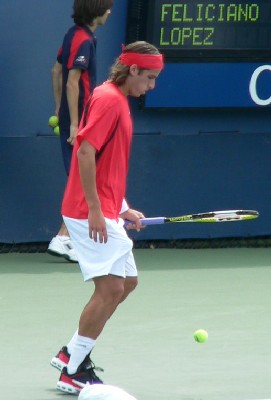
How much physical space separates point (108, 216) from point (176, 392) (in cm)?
82

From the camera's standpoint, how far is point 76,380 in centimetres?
596

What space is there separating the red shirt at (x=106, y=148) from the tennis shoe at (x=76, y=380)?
2.25 feet

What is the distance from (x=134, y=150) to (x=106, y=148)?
3.79 m

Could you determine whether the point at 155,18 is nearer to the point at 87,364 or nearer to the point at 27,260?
the point at 27,260

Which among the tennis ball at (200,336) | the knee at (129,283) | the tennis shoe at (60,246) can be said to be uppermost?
the knee at (129,283)

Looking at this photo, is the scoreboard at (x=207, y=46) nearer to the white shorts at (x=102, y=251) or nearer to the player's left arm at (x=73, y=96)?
the player's left arm at (x=73, y=96)

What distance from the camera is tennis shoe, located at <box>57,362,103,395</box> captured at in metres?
5.95

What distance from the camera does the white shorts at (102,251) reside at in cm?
589

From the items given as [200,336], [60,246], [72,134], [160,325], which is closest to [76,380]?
[200,336]

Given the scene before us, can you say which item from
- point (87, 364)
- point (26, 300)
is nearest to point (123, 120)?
point (87, 364)

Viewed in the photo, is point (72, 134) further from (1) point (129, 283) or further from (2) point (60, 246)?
(1) point (129, 283)

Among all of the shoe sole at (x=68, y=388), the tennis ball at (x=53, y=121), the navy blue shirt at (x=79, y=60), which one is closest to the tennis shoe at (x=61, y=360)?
the shoe sole at (x=68, y=388)

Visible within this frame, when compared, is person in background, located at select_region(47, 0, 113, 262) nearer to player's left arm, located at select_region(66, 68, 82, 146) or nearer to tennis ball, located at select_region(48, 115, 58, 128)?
player's left arm, located at select_region(66, 68, 82, 146)

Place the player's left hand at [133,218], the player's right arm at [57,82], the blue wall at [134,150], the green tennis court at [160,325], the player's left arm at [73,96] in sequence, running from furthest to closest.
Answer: the blue wall at [134,150], the player's right arm at [57,82], the player's left arm at [73,96], the player's left hand at [133,218], the green tennis court at [160,325]
